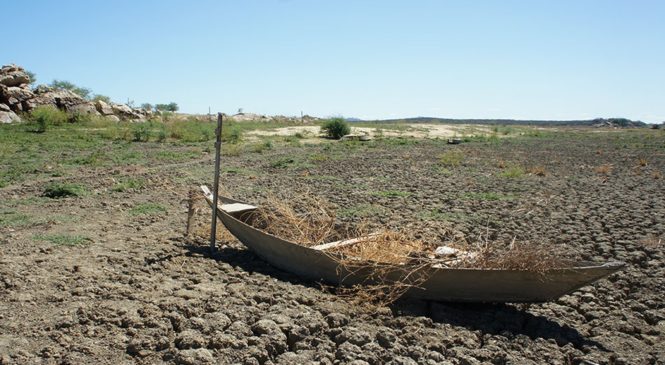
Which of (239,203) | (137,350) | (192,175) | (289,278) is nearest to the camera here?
(137,350)

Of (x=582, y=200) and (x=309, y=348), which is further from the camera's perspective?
(x=582, y=200)

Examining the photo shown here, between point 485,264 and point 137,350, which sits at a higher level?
point 485,264

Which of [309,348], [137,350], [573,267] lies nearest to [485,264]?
[573,267]

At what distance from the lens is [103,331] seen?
4.26m

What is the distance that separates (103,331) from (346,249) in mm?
2548

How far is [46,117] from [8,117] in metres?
3.37

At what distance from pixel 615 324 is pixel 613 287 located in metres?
1.10

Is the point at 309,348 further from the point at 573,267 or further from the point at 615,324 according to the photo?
the point at 615,324

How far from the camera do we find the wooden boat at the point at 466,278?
4387 millimetres

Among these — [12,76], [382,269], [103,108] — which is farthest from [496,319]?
[12,76]

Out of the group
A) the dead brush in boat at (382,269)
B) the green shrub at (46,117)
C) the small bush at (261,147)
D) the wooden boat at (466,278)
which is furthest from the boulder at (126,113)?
the dead brush in boat at (382,269)

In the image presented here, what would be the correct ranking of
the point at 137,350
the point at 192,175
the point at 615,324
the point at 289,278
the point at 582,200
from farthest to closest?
the point at 192,175 → the point at 582,200 → the point at 289,278 → the point at 615,324 → the point at 137,350

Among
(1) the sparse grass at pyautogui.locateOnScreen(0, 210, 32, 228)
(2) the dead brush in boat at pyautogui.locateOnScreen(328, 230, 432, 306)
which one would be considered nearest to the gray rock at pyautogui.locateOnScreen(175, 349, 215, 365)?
(2) the dead brush in boat at pyautogui.locateOnScreen(328, 230, 432, 306)

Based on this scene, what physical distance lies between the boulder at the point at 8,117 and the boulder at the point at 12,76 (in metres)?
4.35
